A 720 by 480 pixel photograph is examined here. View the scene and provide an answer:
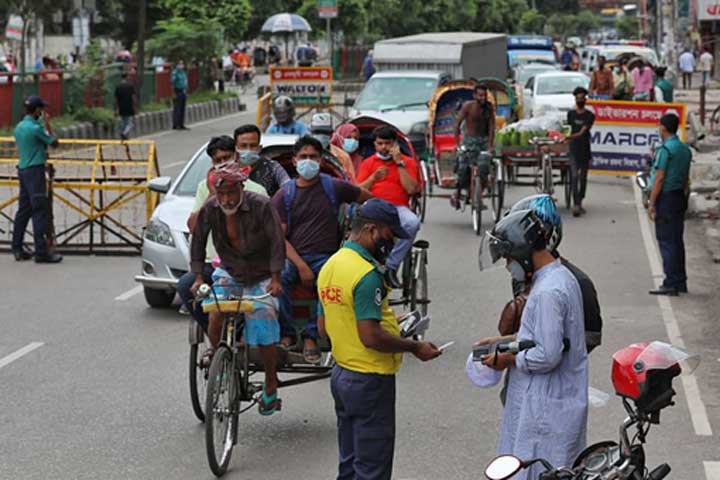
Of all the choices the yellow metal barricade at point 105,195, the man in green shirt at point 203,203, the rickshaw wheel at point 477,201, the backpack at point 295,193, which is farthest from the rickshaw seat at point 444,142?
the backpack at point 295,193

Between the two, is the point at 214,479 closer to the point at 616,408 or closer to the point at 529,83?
the point at 616,408

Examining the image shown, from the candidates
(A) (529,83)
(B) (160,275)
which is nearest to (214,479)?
(B) (160,275)

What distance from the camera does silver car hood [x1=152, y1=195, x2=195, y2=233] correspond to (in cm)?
1426

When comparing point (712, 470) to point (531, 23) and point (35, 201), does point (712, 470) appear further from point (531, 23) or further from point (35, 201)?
point (531, 23)

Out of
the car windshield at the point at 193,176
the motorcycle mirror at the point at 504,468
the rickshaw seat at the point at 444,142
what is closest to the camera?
the motorcycle mirror at the point at 504,468

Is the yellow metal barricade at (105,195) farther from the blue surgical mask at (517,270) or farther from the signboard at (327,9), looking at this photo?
the signboard at (327,9)

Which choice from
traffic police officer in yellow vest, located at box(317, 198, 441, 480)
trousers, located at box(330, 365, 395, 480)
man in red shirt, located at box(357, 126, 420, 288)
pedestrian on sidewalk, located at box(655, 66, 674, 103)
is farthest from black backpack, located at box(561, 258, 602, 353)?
pedestrian on sidewalk, located at box(655, 66, 674, 103)

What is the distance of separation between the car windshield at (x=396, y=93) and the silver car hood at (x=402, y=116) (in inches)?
12.7

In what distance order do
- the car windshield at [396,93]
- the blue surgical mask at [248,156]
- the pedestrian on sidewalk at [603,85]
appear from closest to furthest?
the blue surgical mask at [248,156]
the car windshield at [396,93]
the pedestrian on sidewalk at [603,85]

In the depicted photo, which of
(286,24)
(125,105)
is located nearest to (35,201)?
(125,105)

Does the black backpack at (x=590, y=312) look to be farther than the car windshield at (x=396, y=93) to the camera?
No

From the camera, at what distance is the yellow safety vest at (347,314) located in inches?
276

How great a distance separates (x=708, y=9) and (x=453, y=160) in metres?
27.4

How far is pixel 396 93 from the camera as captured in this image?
2909cm
